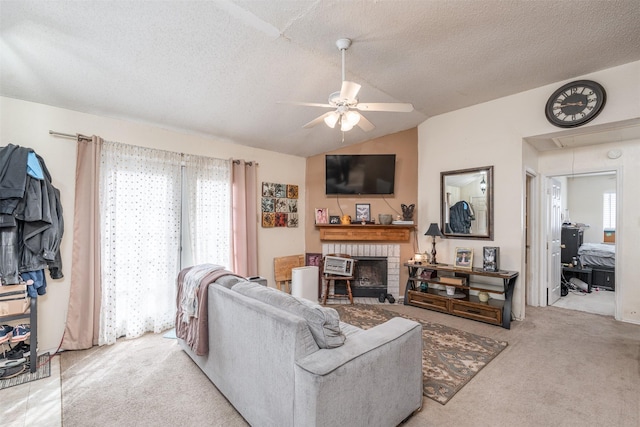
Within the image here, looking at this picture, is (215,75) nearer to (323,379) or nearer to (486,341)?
(323,379)

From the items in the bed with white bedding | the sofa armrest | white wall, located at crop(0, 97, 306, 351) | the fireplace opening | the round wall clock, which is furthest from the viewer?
the bed with white bedding

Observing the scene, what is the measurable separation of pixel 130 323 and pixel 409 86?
13.5ft

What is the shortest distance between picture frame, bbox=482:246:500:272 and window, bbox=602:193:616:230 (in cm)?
521

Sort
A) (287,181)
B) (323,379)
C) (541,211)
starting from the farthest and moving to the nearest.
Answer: (287,181) < (541,211) < (323,379)

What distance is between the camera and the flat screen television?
4625 millimetres

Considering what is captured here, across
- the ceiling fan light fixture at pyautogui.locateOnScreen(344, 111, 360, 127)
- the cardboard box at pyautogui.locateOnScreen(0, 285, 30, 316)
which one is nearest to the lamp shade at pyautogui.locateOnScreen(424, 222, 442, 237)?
the ceiling fan light fixture at pyautogui.locateOnScreen(344, 111, 360, 127)

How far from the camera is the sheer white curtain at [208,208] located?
3662 millimetres

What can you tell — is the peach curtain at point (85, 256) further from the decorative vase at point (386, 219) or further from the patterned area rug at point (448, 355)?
the decorative vase at point (386, 219)

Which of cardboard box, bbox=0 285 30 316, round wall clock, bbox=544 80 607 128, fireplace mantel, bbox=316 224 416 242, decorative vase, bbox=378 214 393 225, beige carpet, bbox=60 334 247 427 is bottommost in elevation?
beige carpet, bbox=60 334 247 427

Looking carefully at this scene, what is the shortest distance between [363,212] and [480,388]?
3.02 meters

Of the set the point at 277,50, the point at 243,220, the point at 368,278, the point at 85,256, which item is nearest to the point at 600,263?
the point at 368,278

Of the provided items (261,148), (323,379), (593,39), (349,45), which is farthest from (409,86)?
(323,379)

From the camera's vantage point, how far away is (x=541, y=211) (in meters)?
4.26

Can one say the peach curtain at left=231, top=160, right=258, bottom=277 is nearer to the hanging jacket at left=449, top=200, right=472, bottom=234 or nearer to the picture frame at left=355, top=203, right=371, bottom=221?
the picture frame at left=355, top=203, right=371, bottom=221
